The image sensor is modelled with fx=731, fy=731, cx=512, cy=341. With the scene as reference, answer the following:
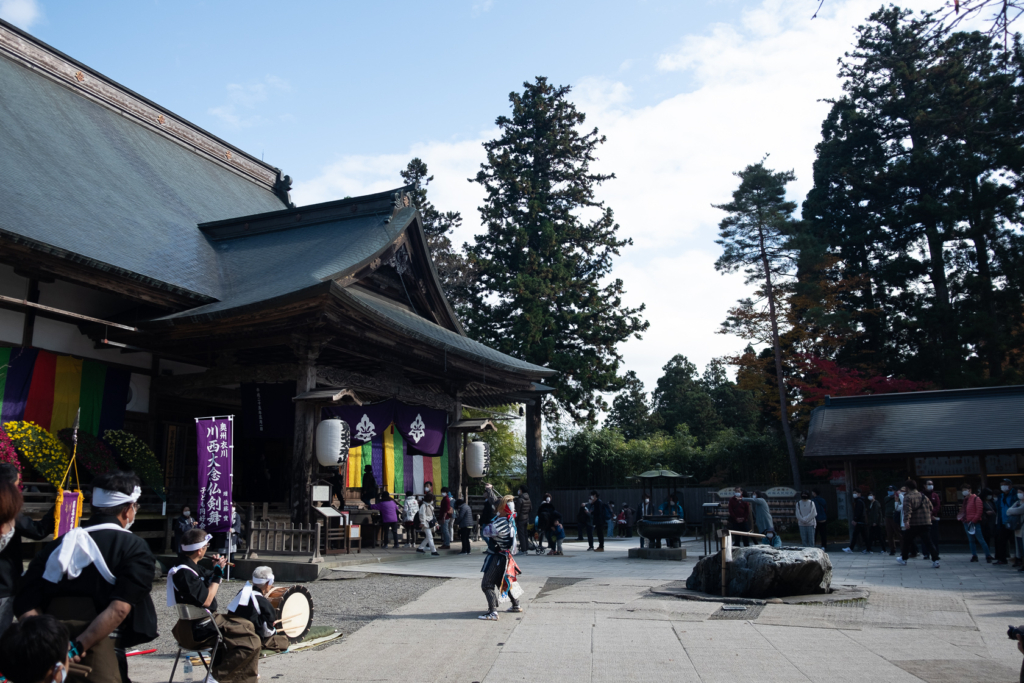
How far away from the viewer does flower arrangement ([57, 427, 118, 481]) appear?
1220 cm

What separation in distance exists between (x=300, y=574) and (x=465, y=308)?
19518mm

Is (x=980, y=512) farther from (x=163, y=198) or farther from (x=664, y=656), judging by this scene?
(x=163, y=198)

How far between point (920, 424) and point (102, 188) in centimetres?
2129

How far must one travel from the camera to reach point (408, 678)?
228 inches

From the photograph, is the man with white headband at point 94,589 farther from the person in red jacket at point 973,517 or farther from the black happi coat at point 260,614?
the person in red jacket at point 973,517

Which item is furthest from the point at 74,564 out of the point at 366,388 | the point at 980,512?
the point at 980,512

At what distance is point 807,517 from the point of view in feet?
54.2

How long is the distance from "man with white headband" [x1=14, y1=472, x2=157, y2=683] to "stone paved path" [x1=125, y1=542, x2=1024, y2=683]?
103 inches

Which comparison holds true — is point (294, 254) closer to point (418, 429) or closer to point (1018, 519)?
point (418, 429)

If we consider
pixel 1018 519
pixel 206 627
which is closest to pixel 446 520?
pixel 1018 519

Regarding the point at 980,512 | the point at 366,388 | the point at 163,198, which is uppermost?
the point at 163,198

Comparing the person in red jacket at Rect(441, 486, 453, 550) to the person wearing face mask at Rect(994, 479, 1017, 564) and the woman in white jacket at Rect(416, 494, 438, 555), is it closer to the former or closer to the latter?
the woman in white jacket at Rect(416, 494, 438, 555)

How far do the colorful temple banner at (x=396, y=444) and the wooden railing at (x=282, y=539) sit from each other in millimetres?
2317

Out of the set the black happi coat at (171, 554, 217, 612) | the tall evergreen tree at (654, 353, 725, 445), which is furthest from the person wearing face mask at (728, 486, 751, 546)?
the tall evergreen tree at (654, 353, 725, 445)
